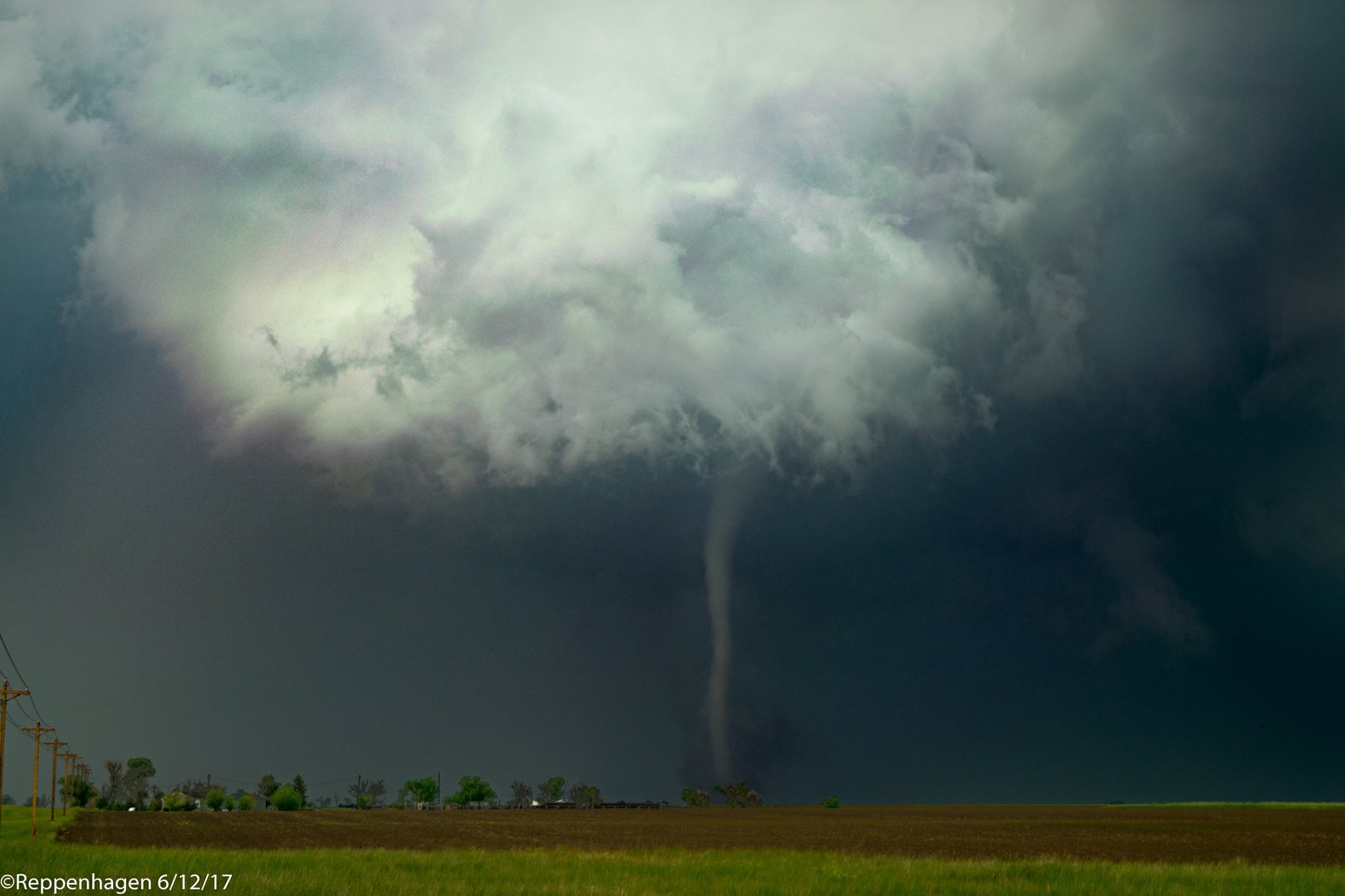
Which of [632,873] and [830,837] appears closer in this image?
[632,873]

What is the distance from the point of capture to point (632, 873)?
121 feet

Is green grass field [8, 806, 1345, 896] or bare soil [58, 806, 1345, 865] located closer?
green grass field [8, 806, 1345, 896]

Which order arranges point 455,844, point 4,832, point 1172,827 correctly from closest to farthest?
point 455,844 → point 4,832 → point 1172,827

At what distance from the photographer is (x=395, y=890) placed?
91.9 feet

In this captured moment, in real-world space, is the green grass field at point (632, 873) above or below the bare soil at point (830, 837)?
above

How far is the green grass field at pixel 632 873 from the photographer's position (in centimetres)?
3081

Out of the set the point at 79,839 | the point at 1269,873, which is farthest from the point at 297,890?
the point at 79,839

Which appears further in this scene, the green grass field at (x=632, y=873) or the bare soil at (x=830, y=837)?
the bare soil at (x=830, y=837)

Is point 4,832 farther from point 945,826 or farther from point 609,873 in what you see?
point 945,826

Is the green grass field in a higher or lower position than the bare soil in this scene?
higher

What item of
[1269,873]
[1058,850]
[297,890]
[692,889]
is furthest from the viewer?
[1058,850]

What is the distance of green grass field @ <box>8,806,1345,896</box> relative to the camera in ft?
Answer: 101

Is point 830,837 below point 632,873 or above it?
below

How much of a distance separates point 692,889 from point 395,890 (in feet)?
29.8
